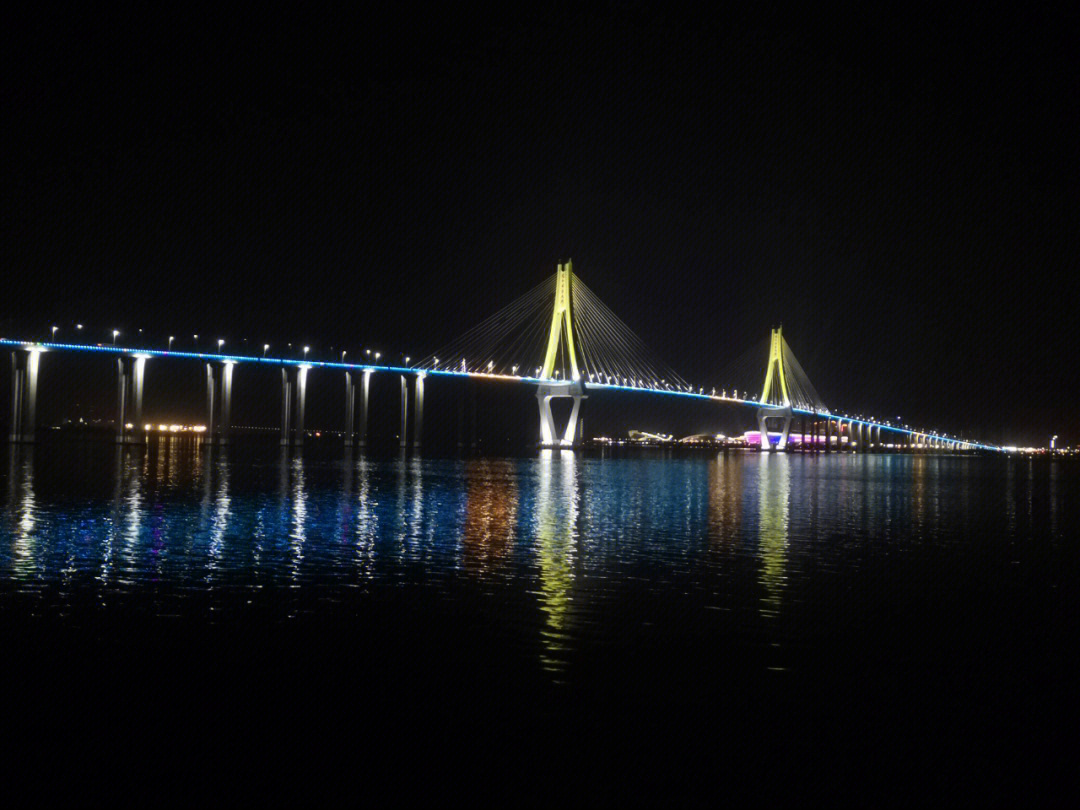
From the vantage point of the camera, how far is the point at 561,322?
8575 cm

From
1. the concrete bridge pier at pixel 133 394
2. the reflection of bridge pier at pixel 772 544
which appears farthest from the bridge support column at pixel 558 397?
the reflection of bridge pier at pixel 772 544

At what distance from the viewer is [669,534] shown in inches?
780

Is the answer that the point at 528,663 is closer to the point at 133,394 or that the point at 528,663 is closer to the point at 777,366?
the point at 133,394

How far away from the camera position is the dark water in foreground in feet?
20.4

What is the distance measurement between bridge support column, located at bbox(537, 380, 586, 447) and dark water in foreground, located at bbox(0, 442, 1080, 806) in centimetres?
6846

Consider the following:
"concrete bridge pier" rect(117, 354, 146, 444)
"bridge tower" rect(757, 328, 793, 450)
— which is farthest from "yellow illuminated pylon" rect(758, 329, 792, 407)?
"concrete bridge pier" rect(117, 354, 146, 444)

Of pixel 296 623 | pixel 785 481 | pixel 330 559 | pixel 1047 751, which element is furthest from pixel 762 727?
pixel 785 481

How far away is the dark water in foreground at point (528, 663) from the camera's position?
20.4ft

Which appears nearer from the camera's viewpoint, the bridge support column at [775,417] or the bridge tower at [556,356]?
the bridge tower at [556,356]

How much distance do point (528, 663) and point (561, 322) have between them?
254 feet

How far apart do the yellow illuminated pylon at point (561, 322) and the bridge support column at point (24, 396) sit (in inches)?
1419

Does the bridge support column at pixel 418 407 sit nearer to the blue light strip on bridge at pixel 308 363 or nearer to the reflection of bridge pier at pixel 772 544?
the blue light strip on bridge at pixel 308 363

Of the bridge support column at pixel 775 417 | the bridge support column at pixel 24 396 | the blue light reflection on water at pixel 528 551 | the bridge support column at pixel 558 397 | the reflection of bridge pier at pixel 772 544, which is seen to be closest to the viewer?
the blue light reflection on water at pixel 528 551

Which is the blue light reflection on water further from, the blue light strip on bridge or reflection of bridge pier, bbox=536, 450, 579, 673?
the blue light strip on bridge
